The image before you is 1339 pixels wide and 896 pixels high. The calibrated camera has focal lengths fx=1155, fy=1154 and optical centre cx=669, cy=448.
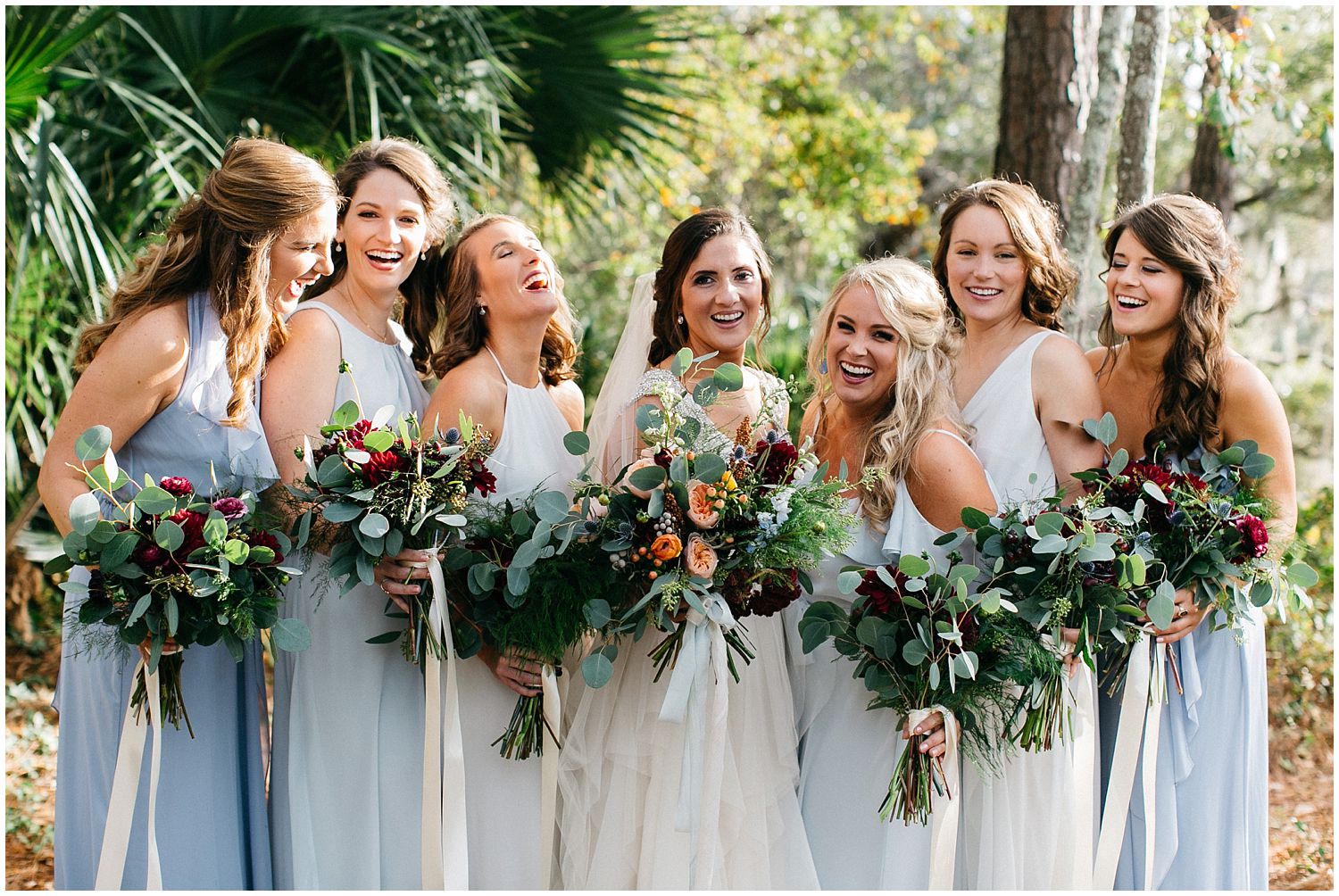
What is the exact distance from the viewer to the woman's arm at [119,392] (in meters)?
3.26

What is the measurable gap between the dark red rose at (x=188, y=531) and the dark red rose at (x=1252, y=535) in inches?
117

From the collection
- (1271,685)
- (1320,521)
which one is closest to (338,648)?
(1271,685)

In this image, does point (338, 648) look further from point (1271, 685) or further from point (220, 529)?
point (1271, 685)

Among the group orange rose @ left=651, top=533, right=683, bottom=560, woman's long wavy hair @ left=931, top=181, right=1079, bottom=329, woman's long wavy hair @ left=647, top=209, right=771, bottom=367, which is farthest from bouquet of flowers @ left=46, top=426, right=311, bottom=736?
woman's long wavy hair @ left=931, top=181, right=1079, bottom=329

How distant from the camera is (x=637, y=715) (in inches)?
140

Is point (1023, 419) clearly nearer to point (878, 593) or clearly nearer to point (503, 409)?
point (878, 593)

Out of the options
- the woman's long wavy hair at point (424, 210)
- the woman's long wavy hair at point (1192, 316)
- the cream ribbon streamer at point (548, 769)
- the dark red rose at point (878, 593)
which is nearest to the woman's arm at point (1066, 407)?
the woman's long wavy hair at point (1192, 316)

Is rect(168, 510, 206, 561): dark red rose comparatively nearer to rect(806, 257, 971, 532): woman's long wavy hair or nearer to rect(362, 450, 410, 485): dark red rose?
rect(362, 450, 410, 485): dark red rose

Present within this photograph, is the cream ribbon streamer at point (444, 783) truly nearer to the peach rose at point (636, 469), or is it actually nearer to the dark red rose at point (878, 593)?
the peach rose at point (636, 469)

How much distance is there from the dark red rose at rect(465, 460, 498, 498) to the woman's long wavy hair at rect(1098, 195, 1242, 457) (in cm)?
222

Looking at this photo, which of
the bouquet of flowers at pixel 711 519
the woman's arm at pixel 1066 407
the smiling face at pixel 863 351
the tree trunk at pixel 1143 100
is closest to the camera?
the bouquet of flowers at pixel 711 519

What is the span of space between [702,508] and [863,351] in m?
0.91

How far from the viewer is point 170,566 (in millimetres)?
3029

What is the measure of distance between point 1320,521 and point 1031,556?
6.53 m
